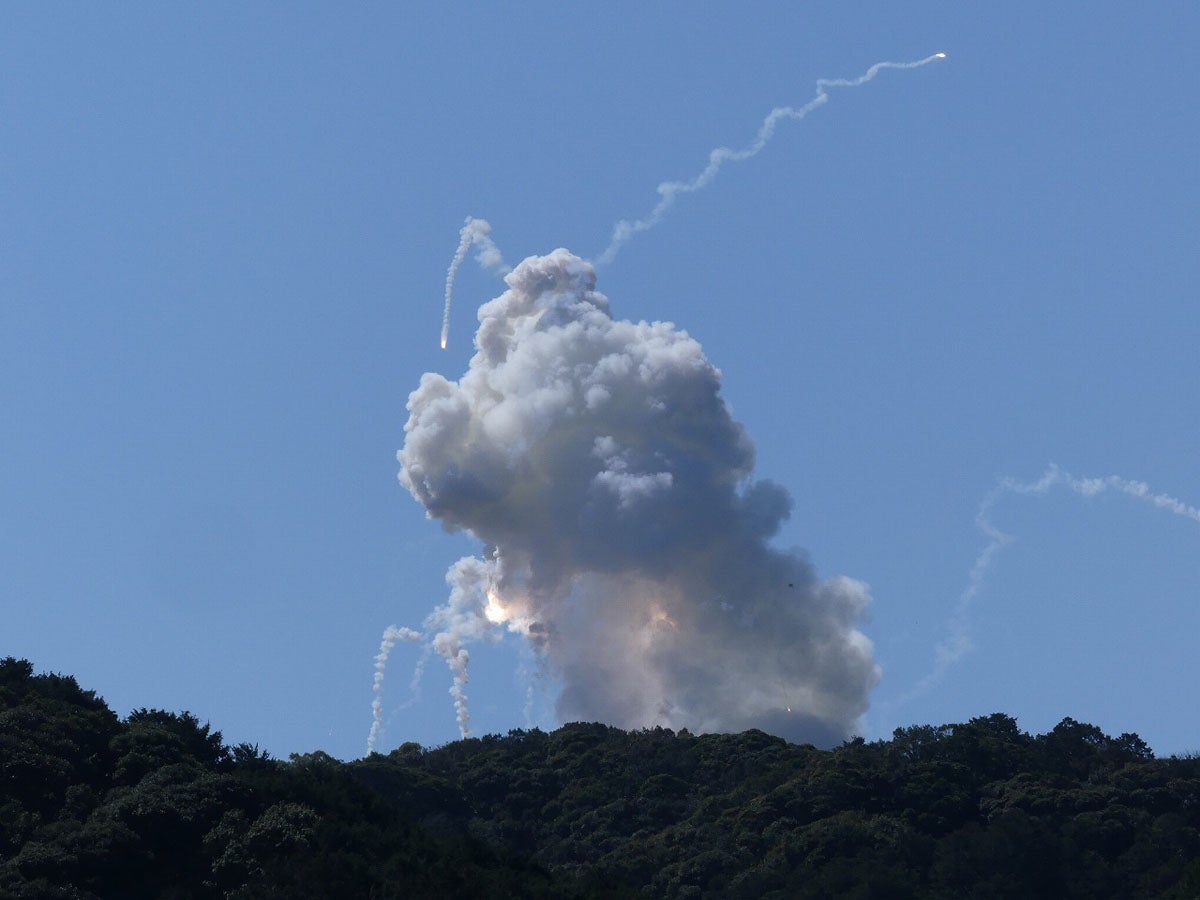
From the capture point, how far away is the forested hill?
6350cm

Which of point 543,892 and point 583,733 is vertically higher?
point 583,733

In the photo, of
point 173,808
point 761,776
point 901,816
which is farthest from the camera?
point 761,776

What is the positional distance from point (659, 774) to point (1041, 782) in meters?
23.6

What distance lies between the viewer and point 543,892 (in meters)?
67.3

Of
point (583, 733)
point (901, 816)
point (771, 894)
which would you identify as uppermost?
point (583, 733)

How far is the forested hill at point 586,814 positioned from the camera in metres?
63.5

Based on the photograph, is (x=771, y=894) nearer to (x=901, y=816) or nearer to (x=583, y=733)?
(x=901, y=816)

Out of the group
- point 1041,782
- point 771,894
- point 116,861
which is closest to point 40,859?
point 116,861

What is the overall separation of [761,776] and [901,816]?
12.9 metres

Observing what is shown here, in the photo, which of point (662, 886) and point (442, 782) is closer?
point (662, 886)

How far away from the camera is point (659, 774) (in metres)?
128

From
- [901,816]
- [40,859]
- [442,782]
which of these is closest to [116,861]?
[40,859]

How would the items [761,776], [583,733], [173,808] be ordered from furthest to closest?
[583,733] → [761,776] → [173,808]

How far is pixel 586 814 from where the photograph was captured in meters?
121
